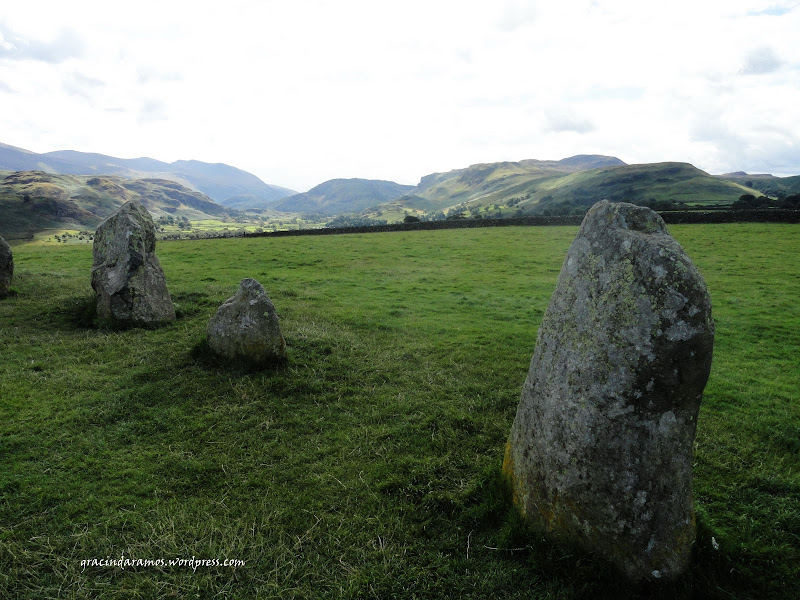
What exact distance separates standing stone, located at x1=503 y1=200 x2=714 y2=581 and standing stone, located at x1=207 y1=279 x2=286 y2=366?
6.97 meters

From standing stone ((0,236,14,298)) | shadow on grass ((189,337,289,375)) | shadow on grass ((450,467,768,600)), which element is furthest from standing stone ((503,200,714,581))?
standing stone ((0,236,14,298))

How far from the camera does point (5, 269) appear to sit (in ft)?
54.0

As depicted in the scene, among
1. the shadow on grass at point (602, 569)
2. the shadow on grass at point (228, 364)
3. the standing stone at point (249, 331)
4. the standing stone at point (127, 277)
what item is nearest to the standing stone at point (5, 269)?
the standing stone at point (127, 277)

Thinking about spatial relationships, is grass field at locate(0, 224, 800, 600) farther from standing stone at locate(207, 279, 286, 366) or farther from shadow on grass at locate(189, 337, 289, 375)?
standing stone at locate(207, 279, 286, 366)

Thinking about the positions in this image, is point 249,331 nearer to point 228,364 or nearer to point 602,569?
point 228,364

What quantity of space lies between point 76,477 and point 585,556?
695 centimetres

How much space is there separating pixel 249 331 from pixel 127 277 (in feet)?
20.3

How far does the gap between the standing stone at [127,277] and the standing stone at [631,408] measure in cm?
1280

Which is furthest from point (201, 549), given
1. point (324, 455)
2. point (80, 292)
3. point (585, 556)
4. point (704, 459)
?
point (80, 292)

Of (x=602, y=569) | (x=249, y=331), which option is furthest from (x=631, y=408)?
(x=249, y=331)

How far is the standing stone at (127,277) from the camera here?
1333 cm

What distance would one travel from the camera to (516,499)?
219 inches

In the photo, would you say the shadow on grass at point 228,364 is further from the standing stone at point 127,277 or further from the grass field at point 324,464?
the standing stone at point 127,277

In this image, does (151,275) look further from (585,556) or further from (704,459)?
(704,459)
